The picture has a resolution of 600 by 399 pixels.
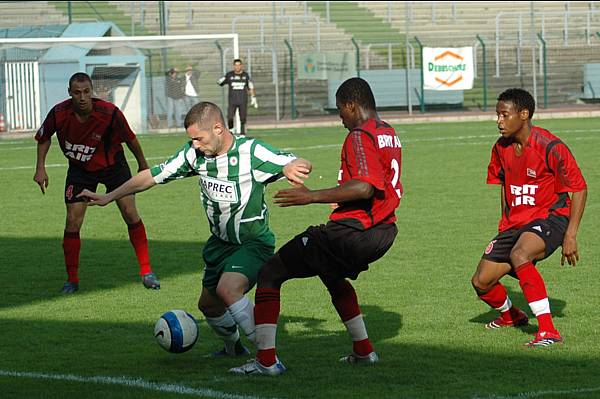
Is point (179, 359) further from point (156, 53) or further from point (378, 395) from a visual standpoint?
point (156, 53)

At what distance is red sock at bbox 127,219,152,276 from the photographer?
1022 cm

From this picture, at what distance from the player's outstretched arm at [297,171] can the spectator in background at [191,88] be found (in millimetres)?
24772

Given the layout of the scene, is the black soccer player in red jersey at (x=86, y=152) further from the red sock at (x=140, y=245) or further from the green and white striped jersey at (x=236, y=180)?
the green and white striped jersey at (x=236, y=180)

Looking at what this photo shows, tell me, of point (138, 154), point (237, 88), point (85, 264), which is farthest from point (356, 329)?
point (237, 88)

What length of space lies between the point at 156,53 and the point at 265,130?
12.3 ft

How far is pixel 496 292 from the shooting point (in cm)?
786

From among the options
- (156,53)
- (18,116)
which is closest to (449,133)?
(156,53)

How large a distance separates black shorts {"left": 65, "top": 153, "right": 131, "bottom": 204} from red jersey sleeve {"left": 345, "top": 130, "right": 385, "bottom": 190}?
4.14 meters

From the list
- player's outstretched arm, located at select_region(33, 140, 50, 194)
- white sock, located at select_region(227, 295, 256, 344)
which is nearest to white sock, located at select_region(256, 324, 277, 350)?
white sock, located at select_region(227, 295, 256, 344)

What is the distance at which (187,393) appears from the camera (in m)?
6.21

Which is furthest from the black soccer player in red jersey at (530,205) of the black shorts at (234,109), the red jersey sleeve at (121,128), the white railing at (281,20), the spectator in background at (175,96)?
the white railing at (281,20)

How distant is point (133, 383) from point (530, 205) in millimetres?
2838

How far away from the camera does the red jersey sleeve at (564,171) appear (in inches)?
290

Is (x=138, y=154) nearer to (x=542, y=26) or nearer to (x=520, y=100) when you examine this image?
(x=520, y=100)
